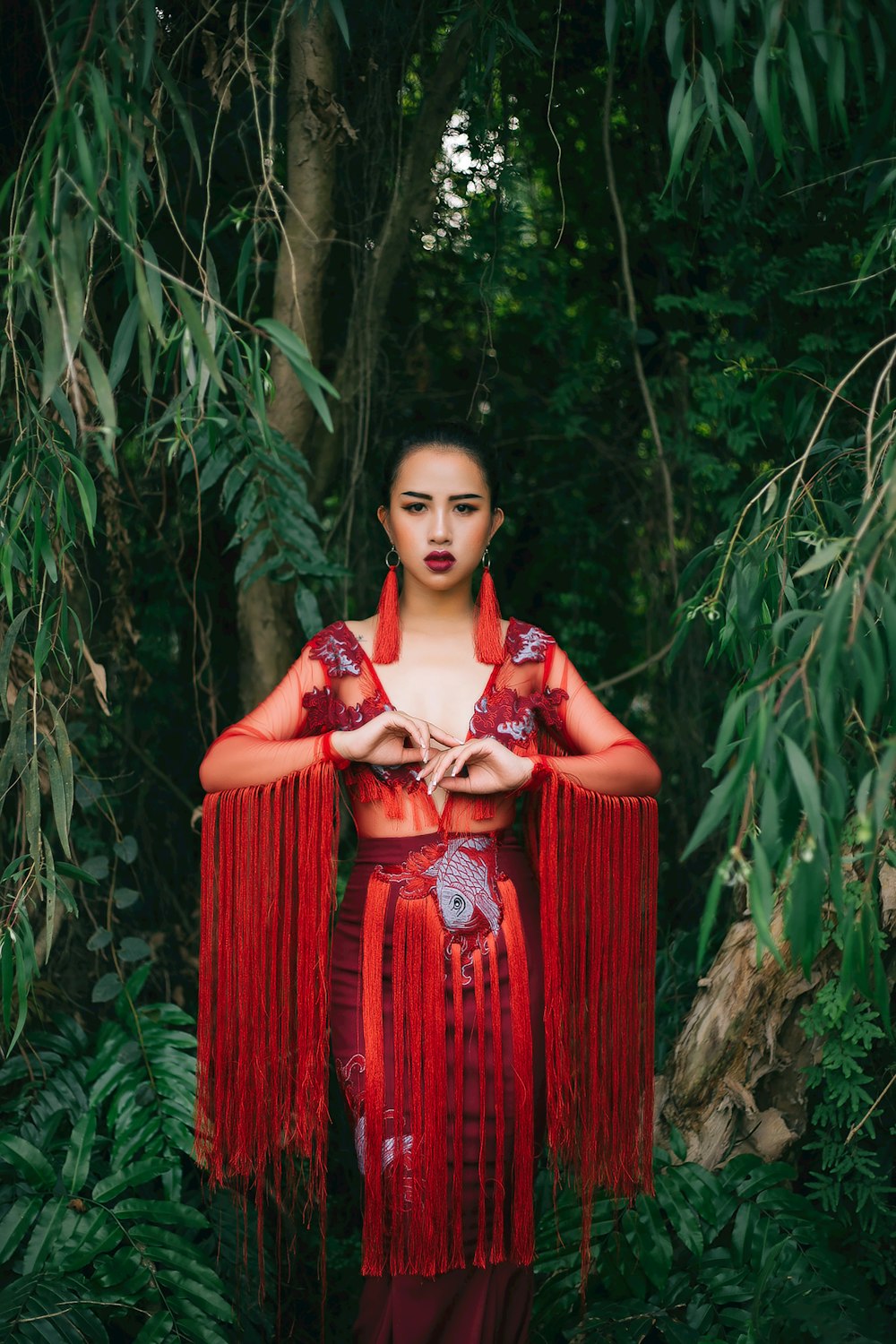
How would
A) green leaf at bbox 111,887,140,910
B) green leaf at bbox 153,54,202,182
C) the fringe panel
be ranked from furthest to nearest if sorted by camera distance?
green leaf at bbox 111,887,140,910
the fringe panel
green leaf at bbox 153,54,202,182

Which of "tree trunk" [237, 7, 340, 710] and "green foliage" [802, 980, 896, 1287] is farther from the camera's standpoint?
"tree trunk" [237, 7, 340, 710]

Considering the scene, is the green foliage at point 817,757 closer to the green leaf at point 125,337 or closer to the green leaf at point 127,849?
the green leaf at point 125,337

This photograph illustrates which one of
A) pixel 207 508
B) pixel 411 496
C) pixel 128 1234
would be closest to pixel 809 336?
pixel 411 496

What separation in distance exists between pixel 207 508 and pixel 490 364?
2.41 ft

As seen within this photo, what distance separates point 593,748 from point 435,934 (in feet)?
1.21

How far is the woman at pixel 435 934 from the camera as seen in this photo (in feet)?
6.20

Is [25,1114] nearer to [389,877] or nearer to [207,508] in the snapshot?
[389,877]

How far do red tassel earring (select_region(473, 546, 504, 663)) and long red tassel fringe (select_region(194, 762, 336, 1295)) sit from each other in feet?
1.08

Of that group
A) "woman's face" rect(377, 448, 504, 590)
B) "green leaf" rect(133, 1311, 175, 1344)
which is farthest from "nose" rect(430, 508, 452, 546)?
Answer: "green leaf" rect(133, 1311, 175, 1344)

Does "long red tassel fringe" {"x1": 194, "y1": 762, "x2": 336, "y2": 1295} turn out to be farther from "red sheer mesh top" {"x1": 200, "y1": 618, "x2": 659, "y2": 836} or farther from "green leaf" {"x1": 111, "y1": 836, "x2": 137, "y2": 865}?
"green leaf" {"x1": 111, "y1": 836, "x2": 137, "y2": 865}

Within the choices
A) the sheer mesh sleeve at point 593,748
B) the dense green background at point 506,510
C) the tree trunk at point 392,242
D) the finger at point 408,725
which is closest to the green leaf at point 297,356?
the dense green background at point 506,510

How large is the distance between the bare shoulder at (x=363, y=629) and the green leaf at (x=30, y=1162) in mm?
977

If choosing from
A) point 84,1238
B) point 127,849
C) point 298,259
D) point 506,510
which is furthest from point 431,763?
point 506,510

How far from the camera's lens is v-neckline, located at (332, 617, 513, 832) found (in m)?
1.95
